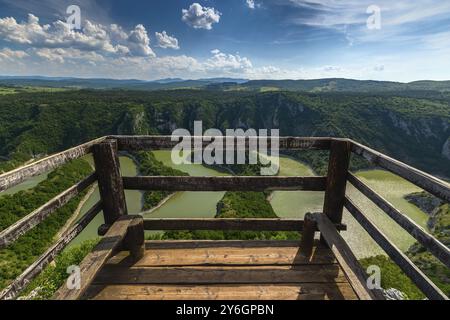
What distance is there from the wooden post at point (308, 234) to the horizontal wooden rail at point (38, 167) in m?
2.62

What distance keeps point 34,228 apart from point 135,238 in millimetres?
53901

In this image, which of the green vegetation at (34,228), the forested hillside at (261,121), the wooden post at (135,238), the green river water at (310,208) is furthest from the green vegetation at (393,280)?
the forested hillside at (261,121)

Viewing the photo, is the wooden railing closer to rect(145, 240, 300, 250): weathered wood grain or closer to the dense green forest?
rect(145, 240, 300, 250): weathered wood grain

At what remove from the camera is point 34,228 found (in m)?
47.4

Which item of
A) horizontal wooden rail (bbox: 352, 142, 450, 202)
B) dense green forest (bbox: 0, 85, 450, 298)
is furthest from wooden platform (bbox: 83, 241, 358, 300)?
dense green forest (bbox: 0, 85, 450, 298)

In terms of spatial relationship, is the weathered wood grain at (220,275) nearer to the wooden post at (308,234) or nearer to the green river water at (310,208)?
the wooden post at (308,234)

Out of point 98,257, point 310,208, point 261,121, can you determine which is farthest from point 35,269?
point 261,121

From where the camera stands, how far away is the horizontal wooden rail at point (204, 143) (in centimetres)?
341

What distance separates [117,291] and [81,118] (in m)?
124

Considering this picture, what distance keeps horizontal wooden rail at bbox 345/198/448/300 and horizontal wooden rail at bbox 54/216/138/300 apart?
8.39 ft

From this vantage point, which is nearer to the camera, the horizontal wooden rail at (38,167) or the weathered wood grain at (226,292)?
the horizontal wooden rail at (38,167)

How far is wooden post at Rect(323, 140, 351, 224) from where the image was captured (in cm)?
342

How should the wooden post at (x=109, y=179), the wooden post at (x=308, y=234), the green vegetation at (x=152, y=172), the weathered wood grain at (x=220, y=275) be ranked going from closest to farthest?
the weathered wood grain at (x=220, y=275)
the wooden post at (x=109, y=179)
the wooden post at (x=308, y=234)
the green vegetation at (x=152, y=172)

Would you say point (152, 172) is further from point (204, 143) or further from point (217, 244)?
point (204, 143)
